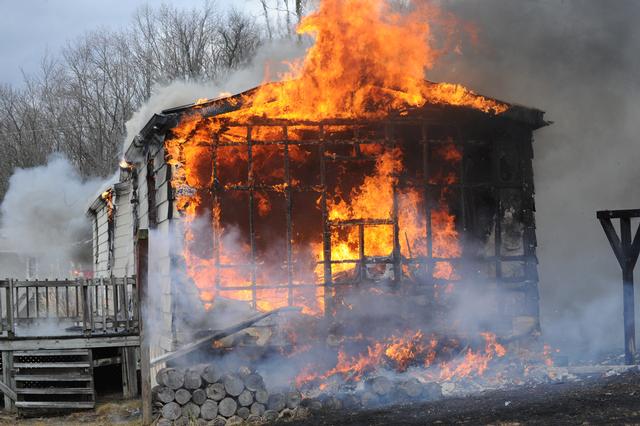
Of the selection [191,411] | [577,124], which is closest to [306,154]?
[191,411]

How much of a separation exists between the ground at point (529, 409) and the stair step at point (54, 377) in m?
1.11

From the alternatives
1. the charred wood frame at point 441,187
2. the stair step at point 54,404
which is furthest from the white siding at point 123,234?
the charred wood frame at point 441,187

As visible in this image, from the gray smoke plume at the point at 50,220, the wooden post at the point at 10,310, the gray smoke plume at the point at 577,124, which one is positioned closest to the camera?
the wooden post at the point at 10,310

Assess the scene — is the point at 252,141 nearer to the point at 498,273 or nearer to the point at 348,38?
the point at 348,38

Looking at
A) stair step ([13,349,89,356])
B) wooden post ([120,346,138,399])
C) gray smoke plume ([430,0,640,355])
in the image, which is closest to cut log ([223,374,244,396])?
stair step ([13,349,89,356])

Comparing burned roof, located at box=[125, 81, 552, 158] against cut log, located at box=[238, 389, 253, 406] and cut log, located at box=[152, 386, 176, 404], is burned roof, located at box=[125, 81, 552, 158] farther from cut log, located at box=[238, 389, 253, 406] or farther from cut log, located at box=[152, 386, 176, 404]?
cut log, located at box=[238, 389, 253, 406]

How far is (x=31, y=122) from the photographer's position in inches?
1911

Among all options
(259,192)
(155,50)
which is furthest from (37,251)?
(259,192)

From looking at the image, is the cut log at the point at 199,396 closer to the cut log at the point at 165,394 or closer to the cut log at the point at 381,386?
the cut log at the point at 165,394

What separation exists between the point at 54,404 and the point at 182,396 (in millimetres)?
3482

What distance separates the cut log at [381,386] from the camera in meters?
10.6

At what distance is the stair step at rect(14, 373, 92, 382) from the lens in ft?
40.4

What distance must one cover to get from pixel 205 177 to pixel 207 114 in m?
0.99

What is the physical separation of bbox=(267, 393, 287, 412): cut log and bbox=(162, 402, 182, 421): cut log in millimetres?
1254
